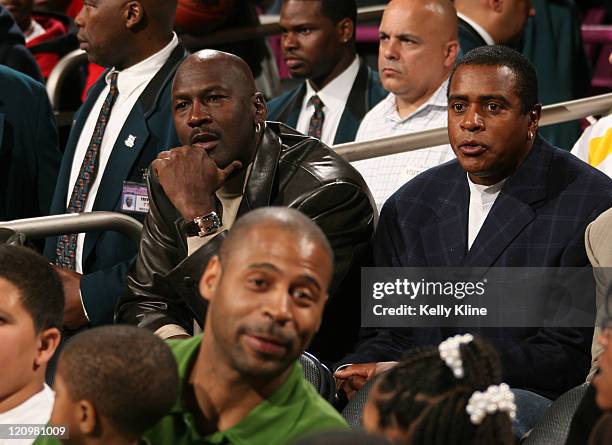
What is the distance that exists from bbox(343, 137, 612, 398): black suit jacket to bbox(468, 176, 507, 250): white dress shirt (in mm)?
20

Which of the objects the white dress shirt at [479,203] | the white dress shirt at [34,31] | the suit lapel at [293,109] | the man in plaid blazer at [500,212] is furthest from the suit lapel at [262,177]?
the white dress shirt at [34,31]

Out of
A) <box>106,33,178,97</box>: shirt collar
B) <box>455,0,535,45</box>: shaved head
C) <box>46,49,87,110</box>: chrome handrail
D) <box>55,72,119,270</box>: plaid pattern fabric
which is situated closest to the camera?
<box>55,72,119,270</box>: plaid pattern fabric

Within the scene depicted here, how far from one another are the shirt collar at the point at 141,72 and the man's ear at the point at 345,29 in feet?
3.70

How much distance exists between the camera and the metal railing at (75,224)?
12.1ft

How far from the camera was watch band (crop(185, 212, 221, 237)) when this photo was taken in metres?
3.46

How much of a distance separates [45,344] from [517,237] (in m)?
1.30

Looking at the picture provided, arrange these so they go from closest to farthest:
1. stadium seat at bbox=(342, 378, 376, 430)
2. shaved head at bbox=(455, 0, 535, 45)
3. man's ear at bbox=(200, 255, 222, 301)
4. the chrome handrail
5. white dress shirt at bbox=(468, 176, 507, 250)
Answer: man's ear at bbox=(200, 255, 222, 301), stadium seat at bbox=(342, 378, 376, 430), white dress shirt at bbox=(468, 176, 507, 250), shaved head at bbox=(455, 0, 535, 45), the chrome handrail

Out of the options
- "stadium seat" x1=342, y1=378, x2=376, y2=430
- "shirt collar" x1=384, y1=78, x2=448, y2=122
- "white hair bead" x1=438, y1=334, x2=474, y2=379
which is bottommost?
"stadium seat" x1=342, y1=378, x2=376, y2=430

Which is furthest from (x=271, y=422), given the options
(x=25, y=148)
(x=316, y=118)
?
(x=316, y=118)

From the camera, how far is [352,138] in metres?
5.12

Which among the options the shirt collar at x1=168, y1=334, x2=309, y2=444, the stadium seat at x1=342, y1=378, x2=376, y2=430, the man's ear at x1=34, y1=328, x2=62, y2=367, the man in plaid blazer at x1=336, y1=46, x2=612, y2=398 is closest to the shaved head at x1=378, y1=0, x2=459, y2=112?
the man in plaid blazer at x1=336, y1=46, x2=612, y2=398

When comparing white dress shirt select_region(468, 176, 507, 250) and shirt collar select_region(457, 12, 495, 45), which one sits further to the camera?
shirt collar select_region(457, 12, 495, 45)

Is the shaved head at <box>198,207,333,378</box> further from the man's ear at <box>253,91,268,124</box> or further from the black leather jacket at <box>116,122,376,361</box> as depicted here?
the man's ear at <box>253,91,268,124</box>

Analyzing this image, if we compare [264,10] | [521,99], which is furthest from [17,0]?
[521,99]
